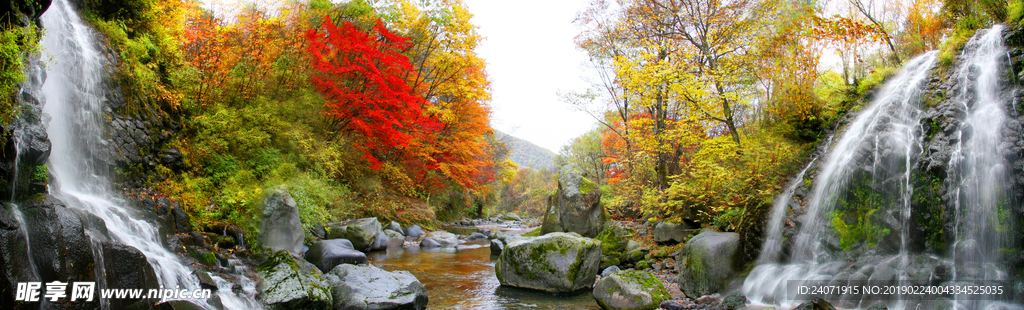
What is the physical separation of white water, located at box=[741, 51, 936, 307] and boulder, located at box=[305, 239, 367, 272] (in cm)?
677

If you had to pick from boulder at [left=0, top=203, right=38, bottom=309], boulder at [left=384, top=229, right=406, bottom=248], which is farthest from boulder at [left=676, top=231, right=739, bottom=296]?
boulder at [left=384, top=229, right=406, bottom=248]

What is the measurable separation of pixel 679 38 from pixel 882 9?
444 centimetres

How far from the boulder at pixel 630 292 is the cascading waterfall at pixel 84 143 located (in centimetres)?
477

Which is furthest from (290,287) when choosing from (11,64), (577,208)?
(577,208)

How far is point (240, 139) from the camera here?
30.2 feet

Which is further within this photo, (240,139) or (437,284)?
(240,139)

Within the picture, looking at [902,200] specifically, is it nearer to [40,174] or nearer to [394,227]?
[40,174]

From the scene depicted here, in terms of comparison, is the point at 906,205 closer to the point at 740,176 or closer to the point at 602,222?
the point at 740,176

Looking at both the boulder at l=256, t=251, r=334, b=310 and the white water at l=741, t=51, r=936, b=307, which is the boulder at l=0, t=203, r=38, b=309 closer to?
the boulder at l=256, t=251, r=334, b=310

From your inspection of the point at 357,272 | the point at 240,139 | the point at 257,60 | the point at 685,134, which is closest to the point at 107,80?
the point at 240,139

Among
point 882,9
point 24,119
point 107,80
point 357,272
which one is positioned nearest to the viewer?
point 24,119

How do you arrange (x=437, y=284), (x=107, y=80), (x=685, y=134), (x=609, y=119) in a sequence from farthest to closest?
(x=609, y=119), (x=685, y=134), (x=437, y=284), (x=107, y=80)

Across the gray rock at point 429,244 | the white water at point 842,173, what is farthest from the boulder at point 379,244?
the white water at point 842,173

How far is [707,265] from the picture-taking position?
6941mm
